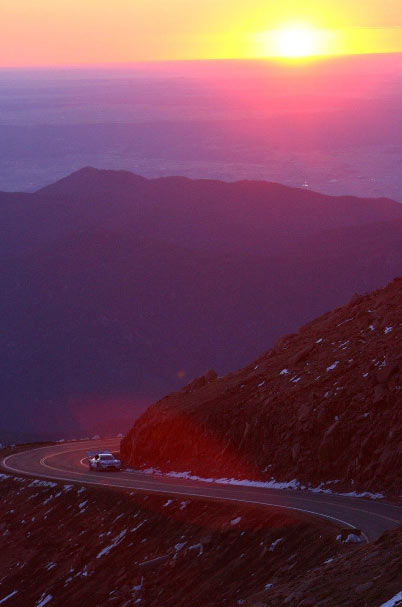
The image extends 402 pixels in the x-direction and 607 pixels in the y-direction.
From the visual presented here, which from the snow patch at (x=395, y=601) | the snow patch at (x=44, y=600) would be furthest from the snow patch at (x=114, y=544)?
the snow patch at (x=395, y=601)

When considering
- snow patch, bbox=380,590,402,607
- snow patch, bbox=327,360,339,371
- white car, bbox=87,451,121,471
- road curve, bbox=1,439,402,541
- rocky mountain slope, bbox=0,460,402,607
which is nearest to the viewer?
snow patch, bbox=380,590,402,607

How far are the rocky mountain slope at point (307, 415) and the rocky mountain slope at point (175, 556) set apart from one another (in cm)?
422

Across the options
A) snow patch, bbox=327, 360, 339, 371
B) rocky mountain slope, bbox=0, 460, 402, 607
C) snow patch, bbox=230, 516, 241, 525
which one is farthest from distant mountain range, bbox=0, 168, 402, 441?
snow patch, bbox=230, 516, 241, 525

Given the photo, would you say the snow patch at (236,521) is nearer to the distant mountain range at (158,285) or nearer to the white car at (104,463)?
the white car at (104,463)

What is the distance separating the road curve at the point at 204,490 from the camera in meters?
30.3

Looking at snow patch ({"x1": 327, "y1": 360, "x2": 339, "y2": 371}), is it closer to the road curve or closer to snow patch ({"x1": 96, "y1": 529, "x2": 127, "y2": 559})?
the road curve

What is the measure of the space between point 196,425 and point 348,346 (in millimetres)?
6127

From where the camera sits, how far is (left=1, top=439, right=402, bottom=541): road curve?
3034cm

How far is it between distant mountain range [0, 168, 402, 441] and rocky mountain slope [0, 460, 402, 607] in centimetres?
5110

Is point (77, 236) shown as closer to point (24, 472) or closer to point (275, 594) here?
point (24, 472)

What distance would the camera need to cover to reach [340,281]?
121 m

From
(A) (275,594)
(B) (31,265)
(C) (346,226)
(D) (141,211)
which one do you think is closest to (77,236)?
(B) (31,265)

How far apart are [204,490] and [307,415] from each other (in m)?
4.16

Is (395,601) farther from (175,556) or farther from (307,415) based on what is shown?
(307,415)
